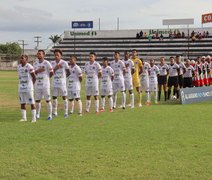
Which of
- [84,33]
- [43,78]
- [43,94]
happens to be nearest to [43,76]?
[43,78]

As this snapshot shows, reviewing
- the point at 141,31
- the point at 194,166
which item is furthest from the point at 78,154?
the point at 141,31

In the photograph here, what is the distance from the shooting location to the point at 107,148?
8242 mm

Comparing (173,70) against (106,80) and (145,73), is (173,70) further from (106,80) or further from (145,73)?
(106,80)

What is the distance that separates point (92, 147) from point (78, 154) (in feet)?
2.16

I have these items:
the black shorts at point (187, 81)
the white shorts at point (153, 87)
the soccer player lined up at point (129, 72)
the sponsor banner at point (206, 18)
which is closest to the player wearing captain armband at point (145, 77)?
the white shorts at point (153, 87)

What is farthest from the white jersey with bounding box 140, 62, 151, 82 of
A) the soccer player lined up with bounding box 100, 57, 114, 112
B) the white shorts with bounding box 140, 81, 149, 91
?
the soccer player lined up with bounding box 100, 57, 114, 112

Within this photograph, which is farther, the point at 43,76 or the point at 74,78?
the point at 74,78

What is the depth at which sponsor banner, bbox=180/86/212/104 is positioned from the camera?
18109mm

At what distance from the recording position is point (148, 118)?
42.6 feet

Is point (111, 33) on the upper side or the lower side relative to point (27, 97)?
upper

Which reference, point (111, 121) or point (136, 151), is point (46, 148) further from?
point (111, 121)

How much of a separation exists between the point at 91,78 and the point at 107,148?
6.81 m

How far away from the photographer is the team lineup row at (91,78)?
1241cm

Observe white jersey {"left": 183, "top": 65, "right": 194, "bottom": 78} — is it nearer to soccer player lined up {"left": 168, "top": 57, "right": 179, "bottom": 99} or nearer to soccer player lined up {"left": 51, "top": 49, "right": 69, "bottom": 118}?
soccer player lined up {"left": 168, "top": 57, "right": 179, "bottom": 99}
